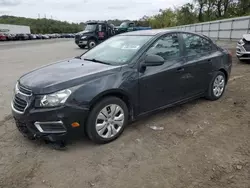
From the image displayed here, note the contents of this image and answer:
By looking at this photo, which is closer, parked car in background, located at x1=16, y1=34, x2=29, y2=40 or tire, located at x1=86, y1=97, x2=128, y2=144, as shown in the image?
tire, located at x1=86, y1=97, x2=128, y2=144

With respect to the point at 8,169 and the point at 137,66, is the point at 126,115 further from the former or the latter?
the point at 8,169

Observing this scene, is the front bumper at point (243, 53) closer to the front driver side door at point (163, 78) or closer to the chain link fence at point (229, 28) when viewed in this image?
the front driver side door at point (163, 78)

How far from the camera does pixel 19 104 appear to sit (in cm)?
311

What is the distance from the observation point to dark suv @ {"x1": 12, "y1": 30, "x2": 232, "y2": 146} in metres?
2.95

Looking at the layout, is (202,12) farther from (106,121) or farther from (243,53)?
(106,121)

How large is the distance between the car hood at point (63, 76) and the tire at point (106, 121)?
394mm

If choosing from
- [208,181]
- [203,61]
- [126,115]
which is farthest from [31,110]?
Answer: [203,61]

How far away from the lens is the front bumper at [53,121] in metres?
2.90

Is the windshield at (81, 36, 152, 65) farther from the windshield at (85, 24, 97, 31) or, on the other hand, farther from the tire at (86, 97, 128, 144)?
the windshield at (85, 24, 97, 31)

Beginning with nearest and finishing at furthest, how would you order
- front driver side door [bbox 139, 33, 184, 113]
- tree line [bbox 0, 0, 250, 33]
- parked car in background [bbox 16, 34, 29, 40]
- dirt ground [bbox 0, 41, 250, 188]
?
dirt ground [bbox 0, 41, 250, 188], front driver side door [bbox 139, 33, 184, 113], tree line [bbox 0, 0, 250, 33], parked car in background [bbox 16, 34, 29, 40]

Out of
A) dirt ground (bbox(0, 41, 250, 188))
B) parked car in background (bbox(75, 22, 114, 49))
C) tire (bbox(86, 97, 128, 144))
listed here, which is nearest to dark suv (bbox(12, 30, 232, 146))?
tire (bbox(86, 97, 128, 144))

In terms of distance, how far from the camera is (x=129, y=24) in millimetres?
24922

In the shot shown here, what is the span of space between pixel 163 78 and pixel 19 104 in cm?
217

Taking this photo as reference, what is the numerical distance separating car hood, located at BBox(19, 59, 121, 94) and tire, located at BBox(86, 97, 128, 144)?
0.39 meters
